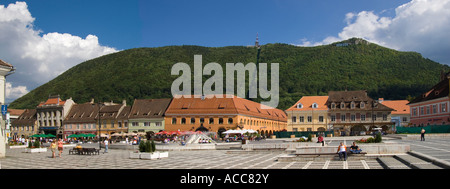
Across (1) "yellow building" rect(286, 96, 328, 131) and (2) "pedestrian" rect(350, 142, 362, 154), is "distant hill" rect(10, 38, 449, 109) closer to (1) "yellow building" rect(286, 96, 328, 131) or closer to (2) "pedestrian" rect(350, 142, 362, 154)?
(1) "yellow building" rect(286, 96, 328, 131)

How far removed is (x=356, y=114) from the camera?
7000cm

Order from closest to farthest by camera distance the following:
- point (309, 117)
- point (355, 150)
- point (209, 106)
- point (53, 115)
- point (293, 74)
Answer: point (355, 150) < point (309, 117) < point (209, 106) < point (53, 115) < point (293, 74)

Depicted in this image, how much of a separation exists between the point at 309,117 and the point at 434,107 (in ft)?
67.9

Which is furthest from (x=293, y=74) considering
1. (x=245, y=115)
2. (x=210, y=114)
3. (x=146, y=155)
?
(x=146, y=155)

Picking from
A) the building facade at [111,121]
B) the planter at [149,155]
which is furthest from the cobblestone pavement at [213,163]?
the building facade at [111,121]

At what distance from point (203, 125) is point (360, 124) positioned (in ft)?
87.7

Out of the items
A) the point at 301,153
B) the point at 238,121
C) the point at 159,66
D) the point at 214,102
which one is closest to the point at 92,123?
the point at 214,102

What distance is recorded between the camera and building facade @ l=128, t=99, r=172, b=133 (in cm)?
7494

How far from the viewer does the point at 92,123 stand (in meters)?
81.2

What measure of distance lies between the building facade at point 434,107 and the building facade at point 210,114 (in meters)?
27.0

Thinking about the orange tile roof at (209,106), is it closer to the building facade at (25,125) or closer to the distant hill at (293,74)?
the distant hill at (293,74)

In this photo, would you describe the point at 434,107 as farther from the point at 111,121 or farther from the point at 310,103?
the point at 111,121

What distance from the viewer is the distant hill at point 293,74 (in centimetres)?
9969

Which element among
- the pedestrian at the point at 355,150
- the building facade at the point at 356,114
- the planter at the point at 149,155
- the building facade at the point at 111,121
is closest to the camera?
the pedestrian at the point at 355,150
